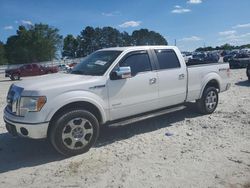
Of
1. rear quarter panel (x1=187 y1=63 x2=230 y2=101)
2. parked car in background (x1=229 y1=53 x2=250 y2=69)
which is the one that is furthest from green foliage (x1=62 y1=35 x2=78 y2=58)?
rear quarter panel (x1=187 y1=63 x2=230 y2=101)

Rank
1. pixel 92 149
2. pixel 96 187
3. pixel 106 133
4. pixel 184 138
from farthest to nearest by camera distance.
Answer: pixel 106 133
pixel 184 138
pixel 92 149
pixel 96 187

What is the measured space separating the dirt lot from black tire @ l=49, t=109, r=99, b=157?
0.52 ft

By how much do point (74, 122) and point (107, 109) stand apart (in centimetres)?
75

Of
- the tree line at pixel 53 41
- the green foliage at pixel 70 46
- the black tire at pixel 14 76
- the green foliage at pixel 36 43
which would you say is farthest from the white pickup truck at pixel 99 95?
the green foliage at pixel 70 46

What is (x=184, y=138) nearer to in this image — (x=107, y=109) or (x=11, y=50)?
(x=107, y=109)

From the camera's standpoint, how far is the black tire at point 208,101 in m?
8.26

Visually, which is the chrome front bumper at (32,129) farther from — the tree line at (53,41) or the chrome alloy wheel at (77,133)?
the tree line at (53,41)

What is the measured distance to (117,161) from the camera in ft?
17.6

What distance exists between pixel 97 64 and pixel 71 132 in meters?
1.62

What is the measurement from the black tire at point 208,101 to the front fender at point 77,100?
315cm

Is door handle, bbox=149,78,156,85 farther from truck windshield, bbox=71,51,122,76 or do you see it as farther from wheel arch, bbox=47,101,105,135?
wheel arch, bbox=47,101,105,135

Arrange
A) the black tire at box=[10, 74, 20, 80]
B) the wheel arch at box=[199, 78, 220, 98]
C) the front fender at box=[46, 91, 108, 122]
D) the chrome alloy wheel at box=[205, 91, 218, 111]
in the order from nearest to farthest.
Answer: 1. the front fender at box=[46, 91, 108, 122]
2. the wheel arch at box=[199, 78, 220, 98]
3. the chrome alloy wheel at box=[205, 91, 218, 111]
4. the black tire at box=[10, 74, 20, 80]

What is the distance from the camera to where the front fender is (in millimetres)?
5418

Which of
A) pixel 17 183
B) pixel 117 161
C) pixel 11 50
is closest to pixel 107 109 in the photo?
pixel 117 161
